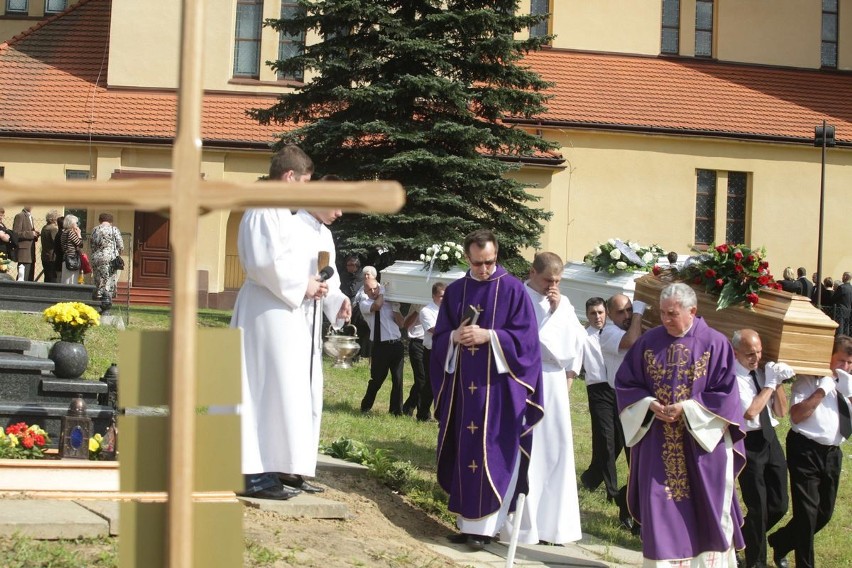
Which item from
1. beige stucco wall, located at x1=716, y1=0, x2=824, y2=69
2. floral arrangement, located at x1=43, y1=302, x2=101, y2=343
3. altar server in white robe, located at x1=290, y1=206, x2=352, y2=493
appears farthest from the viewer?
beige stucco wall, located at x1=716, y1=0, x2=824, y2=69

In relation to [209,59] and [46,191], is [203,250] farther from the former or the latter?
[46,191]

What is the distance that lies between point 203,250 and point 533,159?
856 cm

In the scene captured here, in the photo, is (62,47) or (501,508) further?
(62,47)

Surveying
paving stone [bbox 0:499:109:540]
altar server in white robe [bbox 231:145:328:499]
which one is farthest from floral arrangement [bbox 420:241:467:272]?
paving stone [bbox 0:499:109:540]

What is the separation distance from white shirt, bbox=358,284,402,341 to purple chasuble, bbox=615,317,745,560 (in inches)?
292

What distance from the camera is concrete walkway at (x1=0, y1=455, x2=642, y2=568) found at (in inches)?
224

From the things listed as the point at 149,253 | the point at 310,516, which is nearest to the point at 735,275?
the point at 310,516

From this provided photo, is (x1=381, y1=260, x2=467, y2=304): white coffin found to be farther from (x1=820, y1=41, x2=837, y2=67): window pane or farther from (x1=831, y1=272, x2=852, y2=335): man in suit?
(x1=820, y1=41, x2=837, y2=67): window pane

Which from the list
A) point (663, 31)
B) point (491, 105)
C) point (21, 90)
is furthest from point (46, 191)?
point (663, 31)

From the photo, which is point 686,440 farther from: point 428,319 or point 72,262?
point 72,262

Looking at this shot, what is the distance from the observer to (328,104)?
2311 centimetres

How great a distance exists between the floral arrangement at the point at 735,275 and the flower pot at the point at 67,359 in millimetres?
6032

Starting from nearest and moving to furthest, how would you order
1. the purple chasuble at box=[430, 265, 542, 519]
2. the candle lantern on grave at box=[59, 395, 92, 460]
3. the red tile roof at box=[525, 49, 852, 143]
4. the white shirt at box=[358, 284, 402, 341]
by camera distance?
1. the purple chasuble at box=[430, 265, 542, 519]
2. the candle lantern on grave at box=[59, 395, 92, 460]
3. the white shirt at box=[358, 284, 402, 341]
4. the red tile roof at box=[525, 49, 852, 143]

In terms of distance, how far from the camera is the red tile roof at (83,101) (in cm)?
2947
